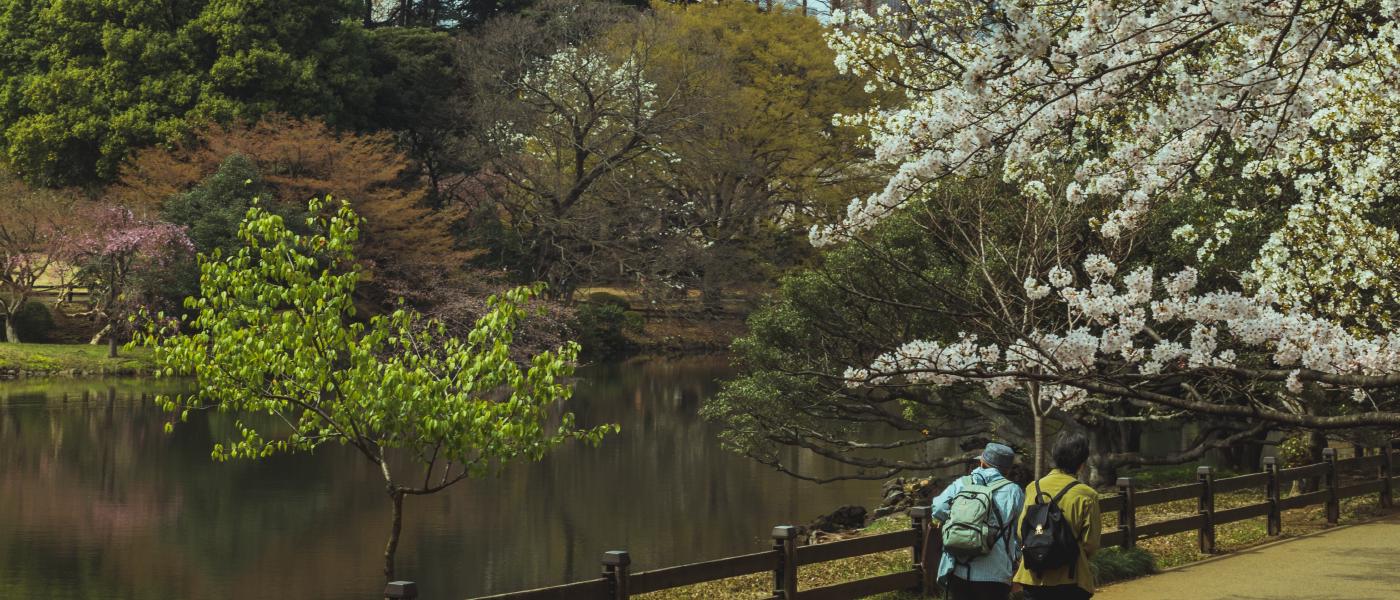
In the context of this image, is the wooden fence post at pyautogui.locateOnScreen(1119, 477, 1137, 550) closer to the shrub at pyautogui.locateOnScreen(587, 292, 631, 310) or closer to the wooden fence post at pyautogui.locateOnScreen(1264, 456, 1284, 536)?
the wooden fence post at pyautogui.locateOnScreen(1264, 456, 1284, 536)

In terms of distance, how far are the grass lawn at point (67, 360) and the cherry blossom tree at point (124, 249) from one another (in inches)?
19.1

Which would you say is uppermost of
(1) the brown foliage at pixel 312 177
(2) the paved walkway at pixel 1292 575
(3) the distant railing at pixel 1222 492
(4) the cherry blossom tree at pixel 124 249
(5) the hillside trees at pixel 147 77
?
(5) the hillside trees at pixel 147 77

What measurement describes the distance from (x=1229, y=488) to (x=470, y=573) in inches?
314

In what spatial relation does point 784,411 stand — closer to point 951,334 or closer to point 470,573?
point 951,334

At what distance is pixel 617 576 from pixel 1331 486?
8.49 metres

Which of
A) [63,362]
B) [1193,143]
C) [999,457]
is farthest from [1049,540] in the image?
[63,362]

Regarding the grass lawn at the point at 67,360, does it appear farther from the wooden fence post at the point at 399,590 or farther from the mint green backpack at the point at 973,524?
the mint green backpack at the point at 973,524

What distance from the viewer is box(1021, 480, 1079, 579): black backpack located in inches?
238

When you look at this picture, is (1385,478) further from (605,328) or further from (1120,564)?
(605,328)

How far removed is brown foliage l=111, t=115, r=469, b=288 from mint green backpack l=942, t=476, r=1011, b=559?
95.6 ft

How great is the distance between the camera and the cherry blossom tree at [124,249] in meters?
32.2

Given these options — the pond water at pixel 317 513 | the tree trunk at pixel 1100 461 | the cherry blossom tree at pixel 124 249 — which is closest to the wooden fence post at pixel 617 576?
the pond water at pixel 317 513

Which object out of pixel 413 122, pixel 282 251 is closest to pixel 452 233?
pixel 413 122

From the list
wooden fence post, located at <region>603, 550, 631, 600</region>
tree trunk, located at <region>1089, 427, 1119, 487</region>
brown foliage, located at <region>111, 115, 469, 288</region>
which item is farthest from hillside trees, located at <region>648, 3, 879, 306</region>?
wooden fence post, located at <region>603, 550, 631, 600</region>
